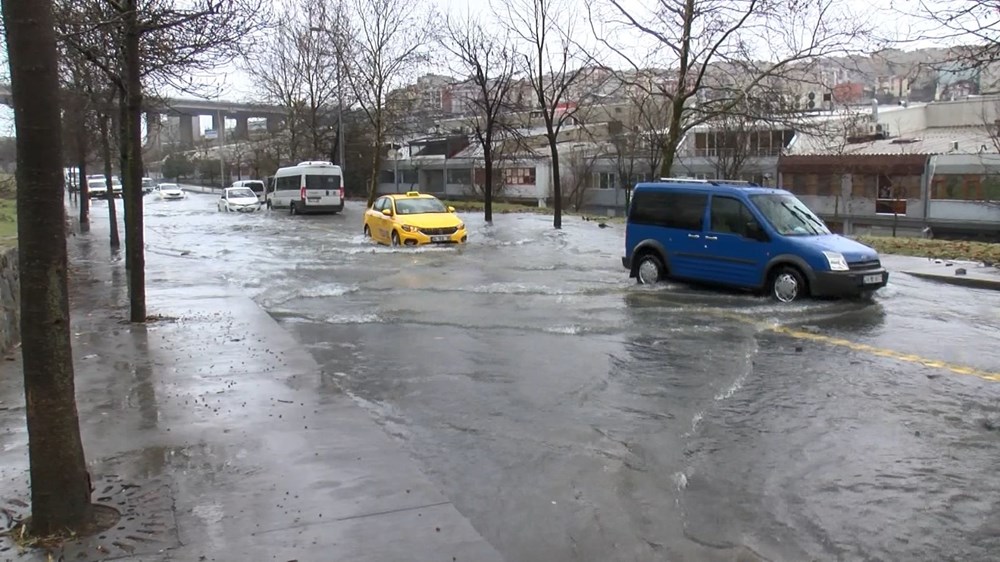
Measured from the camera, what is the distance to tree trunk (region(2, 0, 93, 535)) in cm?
406

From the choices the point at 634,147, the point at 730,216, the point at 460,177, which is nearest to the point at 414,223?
the point at 730,216

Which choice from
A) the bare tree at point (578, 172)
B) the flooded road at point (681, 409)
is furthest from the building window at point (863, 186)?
the flooded road at point (681, 409)

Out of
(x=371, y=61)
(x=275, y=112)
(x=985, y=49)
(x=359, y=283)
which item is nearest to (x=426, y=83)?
(x=371, y=61)

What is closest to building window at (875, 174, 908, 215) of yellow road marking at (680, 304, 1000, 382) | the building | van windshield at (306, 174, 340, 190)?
the building

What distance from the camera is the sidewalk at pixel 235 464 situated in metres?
4.31

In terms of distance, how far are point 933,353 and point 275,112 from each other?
211 feet

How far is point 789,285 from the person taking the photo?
12906mm

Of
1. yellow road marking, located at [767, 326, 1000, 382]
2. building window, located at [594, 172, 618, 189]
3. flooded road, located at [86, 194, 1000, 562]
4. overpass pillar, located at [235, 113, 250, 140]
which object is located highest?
overpass pillar, located at [235, 113, 250, 140]

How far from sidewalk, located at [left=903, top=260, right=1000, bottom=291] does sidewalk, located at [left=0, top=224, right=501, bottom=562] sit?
40.4ft

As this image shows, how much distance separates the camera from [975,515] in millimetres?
4941

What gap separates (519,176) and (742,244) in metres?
51.0

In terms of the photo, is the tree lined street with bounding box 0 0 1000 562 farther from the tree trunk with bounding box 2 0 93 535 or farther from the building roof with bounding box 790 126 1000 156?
the building roof with bounding box 790 126 1000 156

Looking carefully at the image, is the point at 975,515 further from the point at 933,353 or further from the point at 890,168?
the point at 890,168

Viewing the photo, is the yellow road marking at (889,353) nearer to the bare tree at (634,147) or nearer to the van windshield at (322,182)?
the bare tree at (634,147)
